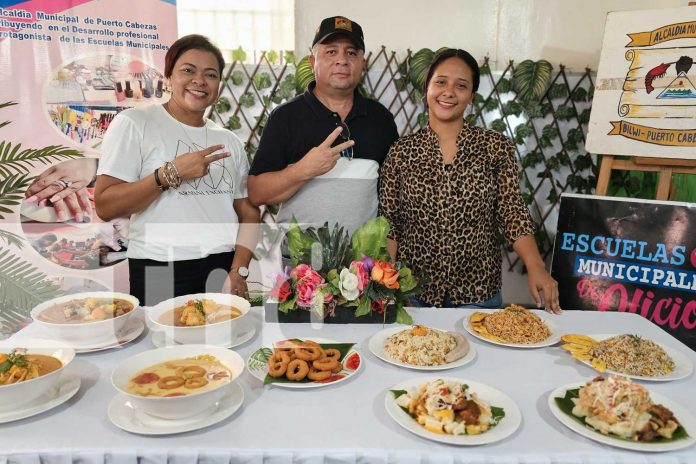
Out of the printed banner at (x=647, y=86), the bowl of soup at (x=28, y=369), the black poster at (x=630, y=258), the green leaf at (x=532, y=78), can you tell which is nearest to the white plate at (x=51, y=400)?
the bowl of soup at (x=28, y=369)

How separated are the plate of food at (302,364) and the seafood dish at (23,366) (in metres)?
0.43

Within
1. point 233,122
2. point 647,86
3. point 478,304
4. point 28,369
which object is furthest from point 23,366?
point 647,86

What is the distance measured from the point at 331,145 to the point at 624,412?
1.39m

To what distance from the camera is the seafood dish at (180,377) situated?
98 cm

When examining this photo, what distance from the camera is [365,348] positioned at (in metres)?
1.34

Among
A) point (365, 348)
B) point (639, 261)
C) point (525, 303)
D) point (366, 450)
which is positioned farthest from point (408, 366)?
point (525, 303)

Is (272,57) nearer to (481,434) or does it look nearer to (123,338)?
(123,338)

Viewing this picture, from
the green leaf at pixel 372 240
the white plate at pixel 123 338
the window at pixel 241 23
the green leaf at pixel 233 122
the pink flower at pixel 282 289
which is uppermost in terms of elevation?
the window at pixel 241 23

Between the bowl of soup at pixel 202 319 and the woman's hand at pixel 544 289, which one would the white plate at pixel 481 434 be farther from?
the woman's hand at pixel 544 289

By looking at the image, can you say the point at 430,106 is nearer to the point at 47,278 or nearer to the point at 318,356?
the point at 318,356

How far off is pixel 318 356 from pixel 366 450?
31 centimetres

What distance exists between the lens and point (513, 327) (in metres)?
1.39

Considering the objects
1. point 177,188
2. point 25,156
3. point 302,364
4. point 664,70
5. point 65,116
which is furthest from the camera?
point 664,70

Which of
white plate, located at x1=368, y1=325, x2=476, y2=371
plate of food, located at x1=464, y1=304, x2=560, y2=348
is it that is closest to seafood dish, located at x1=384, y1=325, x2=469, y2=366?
white plate, located at x1=368, y1=325, x2=476, y2=371
